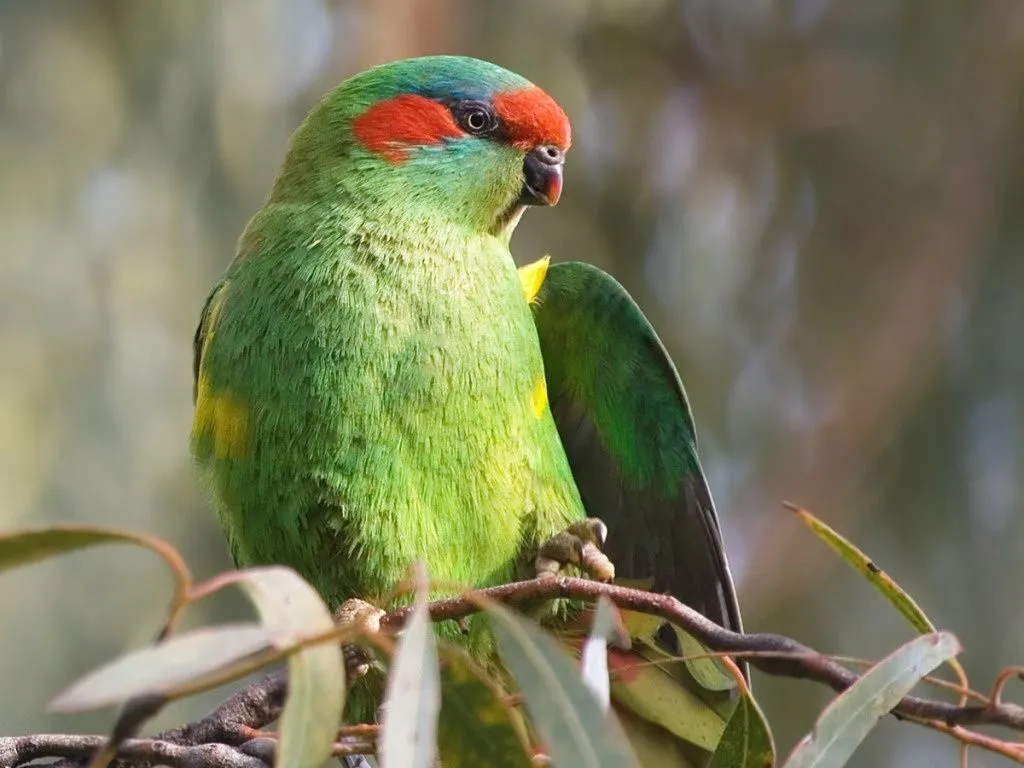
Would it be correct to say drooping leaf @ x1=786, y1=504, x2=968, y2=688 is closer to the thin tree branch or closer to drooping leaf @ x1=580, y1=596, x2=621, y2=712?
the thin tree branch

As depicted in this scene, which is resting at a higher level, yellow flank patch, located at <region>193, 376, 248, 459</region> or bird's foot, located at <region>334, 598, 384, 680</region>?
yellow flank patch, located at <region>193, 376, 248, 459</region>

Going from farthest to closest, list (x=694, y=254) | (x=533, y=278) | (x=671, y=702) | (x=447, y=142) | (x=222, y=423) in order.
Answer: (x=694, y=254)
(x=533, y=278)
(x=447, y=142)
(x=222, y=423)
(x=671, y=702)

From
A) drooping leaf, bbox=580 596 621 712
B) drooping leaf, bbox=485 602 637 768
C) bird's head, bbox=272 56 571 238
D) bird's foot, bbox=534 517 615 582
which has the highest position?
bird's head, bbox=272 56 571 238

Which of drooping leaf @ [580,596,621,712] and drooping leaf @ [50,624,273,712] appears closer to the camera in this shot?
drooping leaf @ [50,624,273,712]

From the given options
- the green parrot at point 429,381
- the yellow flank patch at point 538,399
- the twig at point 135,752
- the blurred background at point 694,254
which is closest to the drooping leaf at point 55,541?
the twig at point 135,752

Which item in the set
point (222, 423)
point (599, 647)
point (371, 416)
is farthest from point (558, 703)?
point (222, 423)

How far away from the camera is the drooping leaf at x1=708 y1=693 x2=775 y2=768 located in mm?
1187

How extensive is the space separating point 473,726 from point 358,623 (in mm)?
191

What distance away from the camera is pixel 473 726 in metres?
1.12

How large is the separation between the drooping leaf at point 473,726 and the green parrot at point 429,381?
574 millimetres

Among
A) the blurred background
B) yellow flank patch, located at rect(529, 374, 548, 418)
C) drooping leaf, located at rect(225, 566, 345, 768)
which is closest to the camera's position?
drooping leaf, located at rect(225, 566, 345, 768)

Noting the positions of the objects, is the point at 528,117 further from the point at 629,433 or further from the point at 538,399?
the point at 629,433

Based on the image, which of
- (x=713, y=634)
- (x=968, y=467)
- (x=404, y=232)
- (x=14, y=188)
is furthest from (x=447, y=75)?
(x=968, y=467)

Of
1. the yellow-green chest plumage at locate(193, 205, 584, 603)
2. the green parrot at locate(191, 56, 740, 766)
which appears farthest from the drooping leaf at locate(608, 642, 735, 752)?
the yellow-green chest plumage at locate(193, 205, 584, 603)
